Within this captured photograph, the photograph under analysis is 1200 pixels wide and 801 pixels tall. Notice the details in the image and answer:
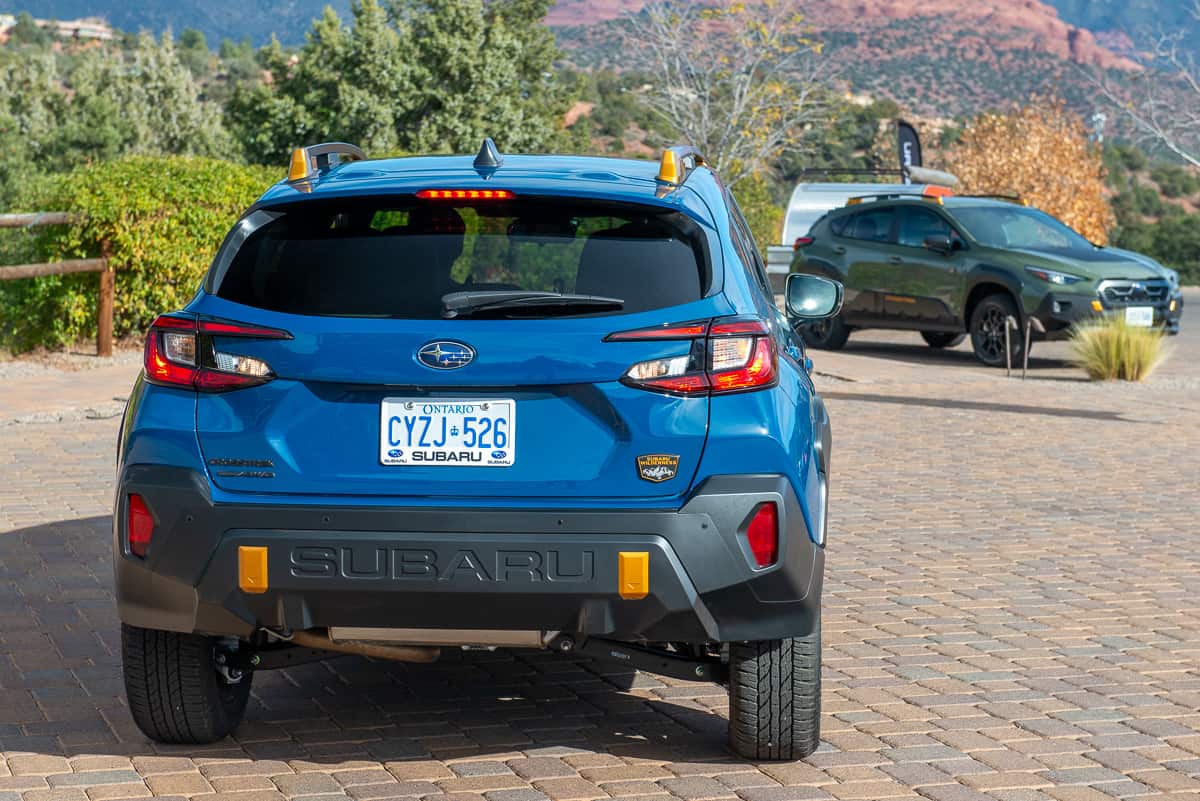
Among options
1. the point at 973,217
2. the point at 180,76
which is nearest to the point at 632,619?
the point at 973,217

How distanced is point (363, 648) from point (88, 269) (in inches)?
480

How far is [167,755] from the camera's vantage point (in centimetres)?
507

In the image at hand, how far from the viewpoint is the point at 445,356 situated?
4469 millimetres

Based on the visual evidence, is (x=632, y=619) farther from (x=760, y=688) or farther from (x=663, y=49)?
(x=663, y=49)

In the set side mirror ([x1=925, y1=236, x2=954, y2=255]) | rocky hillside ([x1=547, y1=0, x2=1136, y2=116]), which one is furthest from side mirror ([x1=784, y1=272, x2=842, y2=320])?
rocky hillside ([x1=547, y1=0, x2=1136, y2=116])

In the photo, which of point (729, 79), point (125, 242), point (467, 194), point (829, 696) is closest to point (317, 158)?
point (467, 194)

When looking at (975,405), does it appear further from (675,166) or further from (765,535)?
(765,535)

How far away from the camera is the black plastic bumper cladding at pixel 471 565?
4395 mm

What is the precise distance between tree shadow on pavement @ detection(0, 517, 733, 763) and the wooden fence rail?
31.1 ft

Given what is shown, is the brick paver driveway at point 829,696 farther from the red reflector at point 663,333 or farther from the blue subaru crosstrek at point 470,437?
the red reflector at point 663,333

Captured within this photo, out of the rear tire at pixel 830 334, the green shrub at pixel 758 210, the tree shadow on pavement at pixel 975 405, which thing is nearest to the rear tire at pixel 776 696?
the tree shadow on pavement at pixel 975 405

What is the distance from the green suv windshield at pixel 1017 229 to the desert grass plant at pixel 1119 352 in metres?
2.17

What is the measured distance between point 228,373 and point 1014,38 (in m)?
147

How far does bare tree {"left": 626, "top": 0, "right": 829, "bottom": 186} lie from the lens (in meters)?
34.3
